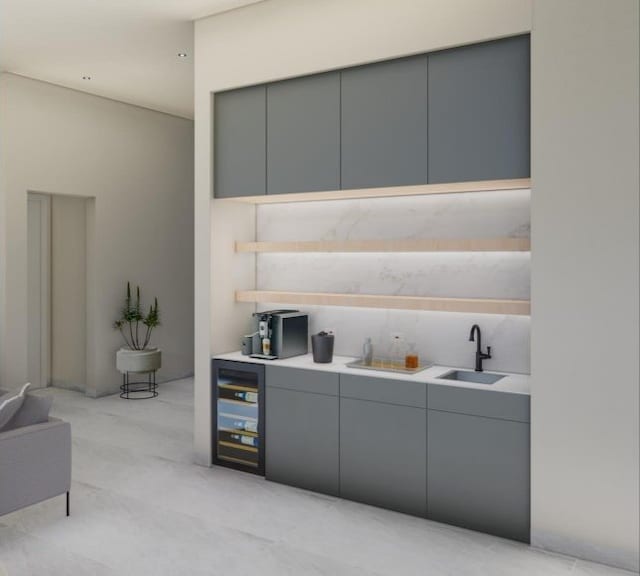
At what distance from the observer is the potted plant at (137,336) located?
6.34 meters

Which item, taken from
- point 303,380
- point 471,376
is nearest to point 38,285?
point 303,380

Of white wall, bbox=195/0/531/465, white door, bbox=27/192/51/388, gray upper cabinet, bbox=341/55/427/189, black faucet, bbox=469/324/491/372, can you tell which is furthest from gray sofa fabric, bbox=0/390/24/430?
white door, bbox=27/192/51/388

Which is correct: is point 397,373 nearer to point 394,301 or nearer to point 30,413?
point 394,301

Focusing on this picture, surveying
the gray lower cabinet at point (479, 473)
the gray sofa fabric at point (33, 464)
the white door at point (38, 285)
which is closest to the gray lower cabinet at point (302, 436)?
the gray lower cabinet at point (479, 473)

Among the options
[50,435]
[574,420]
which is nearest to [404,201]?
[574,420]

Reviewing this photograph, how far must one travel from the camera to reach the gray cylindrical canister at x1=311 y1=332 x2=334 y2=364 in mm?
4020

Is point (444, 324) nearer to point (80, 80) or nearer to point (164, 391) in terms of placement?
point (164, 391)

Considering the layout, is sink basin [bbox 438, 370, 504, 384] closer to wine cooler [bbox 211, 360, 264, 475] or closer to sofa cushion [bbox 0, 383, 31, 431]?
wine cooler [bbox 211, 360, 264, 475]

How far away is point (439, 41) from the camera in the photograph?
11.2 ft

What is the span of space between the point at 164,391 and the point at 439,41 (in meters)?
4.82

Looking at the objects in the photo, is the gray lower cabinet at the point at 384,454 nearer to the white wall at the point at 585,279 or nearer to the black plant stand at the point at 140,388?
the white wall at the point at 585,279

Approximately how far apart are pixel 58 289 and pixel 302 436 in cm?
413

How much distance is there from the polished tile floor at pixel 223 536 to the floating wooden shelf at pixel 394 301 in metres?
1.21

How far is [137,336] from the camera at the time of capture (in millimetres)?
6883
